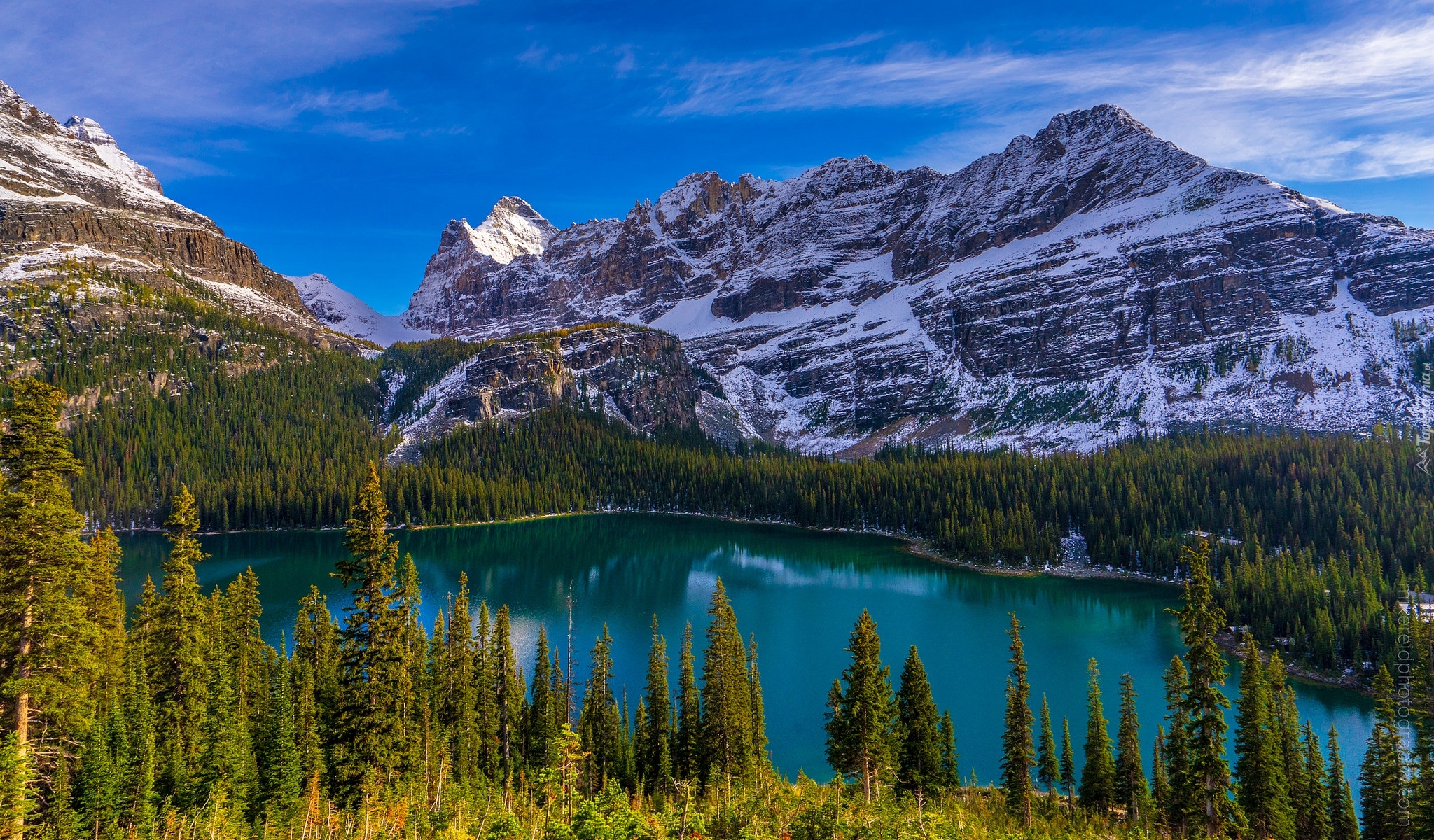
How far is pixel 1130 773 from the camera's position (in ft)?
100

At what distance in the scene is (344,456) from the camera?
147m

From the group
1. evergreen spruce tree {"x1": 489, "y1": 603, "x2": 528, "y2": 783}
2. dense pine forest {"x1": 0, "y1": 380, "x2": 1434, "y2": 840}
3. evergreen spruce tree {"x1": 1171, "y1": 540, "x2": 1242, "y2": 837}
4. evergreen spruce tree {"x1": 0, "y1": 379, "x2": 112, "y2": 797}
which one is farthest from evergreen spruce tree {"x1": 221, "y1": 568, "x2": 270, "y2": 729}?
evergreen spruce tree {"x1": 1171, "y1": 540, "x2": 1242, "y2": 837}

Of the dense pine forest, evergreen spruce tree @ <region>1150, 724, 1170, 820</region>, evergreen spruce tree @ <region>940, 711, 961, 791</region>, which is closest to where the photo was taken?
the dense pine forest

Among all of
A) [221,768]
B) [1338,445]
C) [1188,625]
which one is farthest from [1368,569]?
[221,768]

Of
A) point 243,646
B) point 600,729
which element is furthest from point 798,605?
point 243,646

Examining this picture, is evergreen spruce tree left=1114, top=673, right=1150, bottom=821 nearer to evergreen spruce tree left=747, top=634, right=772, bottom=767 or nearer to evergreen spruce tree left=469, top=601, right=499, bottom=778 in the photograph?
evergreen spruce tree left=747, top=634, right=772, bottom=767

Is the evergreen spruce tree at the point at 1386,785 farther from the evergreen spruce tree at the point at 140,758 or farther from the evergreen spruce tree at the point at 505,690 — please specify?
the evergreen spruce tree at the point at 140,758

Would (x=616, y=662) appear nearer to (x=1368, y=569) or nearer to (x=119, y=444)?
(x=1368, y=569)

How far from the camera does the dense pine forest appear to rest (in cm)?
1505

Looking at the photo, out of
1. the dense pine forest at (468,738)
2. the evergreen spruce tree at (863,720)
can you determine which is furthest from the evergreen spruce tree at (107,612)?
the evergreen spruce tree at (863,720)

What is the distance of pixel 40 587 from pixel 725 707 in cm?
2467

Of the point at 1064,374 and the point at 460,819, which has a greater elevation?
the point at 1064,374

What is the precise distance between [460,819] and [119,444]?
164300 millimetres

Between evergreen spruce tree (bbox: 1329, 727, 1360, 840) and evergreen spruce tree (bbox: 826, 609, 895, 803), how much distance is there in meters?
17.0
